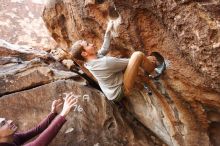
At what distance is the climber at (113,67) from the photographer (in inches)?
194

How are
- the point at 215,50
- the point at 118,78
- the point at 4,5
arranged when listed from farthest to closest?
the point at 4,5 → the point at 118,78 → the point at 215,50

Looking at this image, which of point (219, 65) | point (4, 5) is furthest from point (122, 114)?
point (4, 5)

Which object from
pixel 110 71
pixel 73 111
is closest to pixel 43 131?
pixel 110 71

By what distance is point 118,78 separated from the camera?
5.26 m

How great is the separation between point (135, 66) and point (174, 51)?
1.92 ft

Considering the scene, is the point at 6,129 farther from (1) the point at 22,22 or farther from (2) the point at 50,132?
(1) the point at 22,22

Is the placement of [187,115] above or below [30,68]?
below

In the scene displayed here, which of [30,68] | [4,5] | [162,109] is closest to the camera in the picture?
[162,109]

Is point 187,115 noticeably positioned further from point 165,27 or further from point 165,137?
point 165,27

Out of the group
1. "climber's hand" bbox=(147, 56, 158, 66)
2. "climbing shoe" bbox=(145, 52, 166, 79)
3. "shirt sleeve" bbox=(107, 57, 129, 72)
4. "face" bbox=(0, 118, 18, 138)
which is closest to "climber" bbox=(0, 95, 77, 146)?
"face" bbox=(0, 118, 18, 138)

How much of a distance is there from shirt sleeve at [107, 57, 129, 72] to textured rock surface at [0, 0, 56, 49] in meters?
27.9

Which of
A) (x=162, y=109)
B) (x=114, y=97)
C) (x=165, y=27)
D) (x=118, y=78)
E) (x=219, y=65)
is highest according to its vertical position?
(x=165, y=27)

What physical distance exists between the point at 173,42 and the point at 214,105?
1064 millimetres

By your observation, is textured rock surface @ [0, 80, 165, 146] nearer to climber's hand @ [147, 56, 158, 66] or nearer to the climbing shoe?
the climbing shoe
